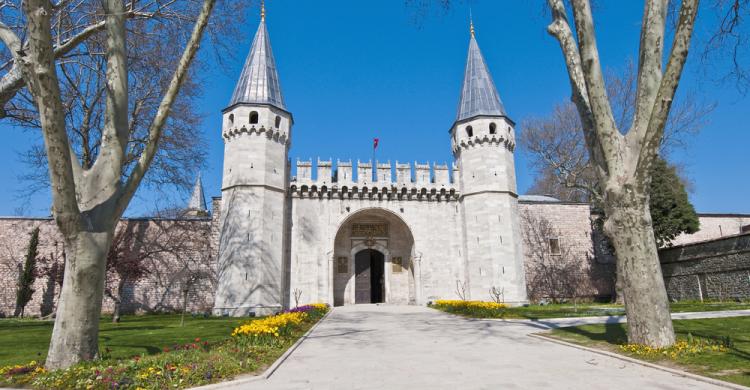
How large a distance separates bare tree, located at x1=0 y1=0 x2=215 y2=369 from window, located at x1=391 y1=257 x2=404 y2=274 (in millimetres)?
18254

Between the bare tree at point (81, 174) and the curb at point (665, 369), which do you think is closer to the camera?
the curb at point (665, 369)

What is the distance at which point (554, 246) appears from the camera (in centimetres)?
2523

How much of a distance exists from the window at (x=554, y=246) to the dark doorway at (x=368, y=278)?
32.1 ft

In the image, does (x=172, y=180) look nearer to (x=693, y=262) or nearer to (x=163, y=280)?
(x=163, y=280)

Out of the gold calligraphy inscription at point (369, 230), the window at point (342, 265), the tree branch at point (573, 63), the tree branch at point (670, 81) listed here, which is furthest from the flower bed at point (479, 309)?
the tree branch at point (670, 81)

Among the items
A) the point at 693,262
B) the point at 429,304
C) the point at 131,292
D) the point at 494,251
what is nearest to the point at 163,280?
the point at 131,292

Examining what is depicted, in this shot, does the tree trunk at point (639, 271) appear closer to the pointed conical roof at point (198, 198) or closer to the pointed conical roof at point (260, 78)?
the pointed conical roof at point (260, 78)

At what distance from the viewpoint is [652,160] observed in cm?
710

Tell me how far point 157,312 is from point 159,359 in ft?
55.4

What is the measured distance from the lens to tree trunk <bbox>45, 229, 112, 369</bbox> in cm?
600

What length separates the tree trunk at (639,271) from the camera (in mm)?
6977

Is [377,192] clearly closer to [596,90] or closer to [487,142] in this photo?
[487,142]

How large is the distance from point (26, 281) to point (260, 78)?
14653 millimetres

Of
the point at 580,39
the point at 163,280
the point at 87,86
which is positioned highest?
the point at 87,86
